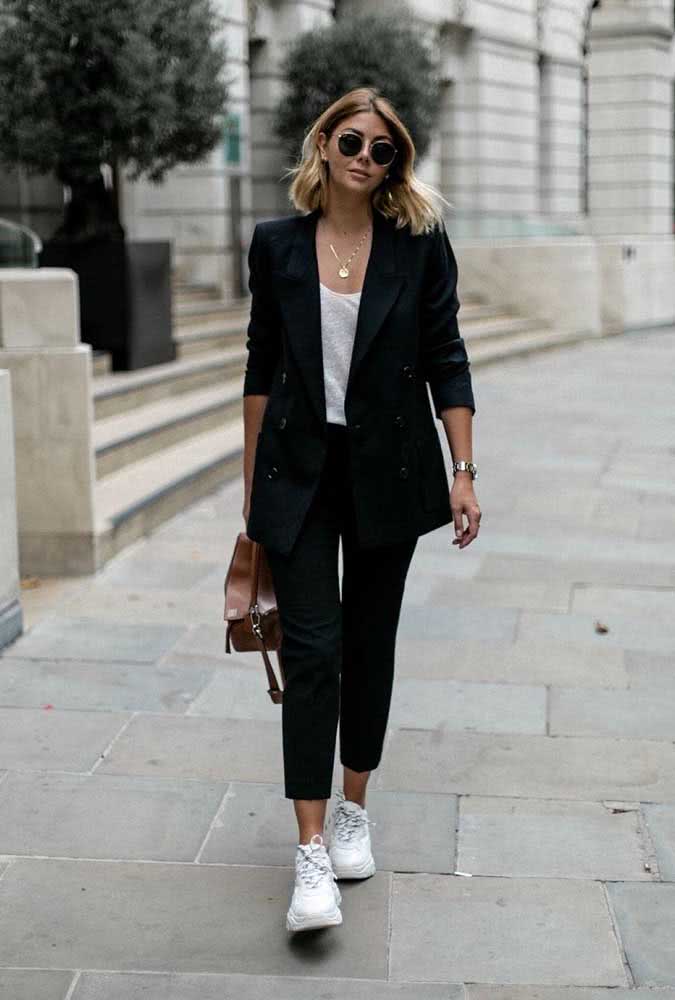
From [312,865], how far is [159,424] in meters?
6.38

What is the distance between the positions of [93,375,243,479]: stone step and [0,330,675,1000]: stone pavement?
3.49ft

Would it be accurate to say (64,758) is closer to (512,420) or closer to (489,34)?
(512,420)

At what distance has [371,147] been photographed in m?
3.60

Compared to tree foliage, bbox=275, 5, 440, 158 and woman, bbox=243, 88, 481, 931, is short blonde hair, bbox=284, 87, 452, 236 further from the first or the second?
tree foliage, bbox=275, 5, 440, 158

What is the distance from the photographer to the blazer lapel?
11.8ft

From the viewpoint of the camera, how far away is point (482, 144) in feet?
80.2

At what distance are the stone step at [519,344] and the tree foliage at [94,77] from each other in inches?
211

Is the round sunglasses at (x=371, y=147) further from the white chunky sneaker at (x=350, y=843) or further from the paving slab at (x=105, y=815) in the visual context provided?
the paving slab at (x=105, y=815)

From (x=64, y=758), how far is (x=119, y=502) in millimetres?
3257

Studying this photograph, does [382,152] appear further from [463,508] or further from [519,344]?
[519,344]

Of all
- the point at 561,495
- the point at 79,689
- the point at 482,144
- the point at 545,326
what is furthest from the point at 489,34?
the point at 79,689

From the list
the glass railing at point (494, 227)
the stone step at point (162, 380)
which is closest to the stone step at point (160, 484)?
the stone step at point (162, 380)

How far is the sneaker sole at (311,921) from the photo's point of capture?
11.7ft

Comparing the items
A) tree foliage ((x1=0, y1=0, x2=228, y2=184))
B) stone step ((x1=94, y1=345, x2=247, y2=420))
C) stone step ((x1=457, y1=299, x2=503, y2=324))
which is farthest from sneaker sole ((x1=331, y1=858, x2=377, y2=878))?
stone step ((x1=457, y1=299, x2=503, y2=324))
